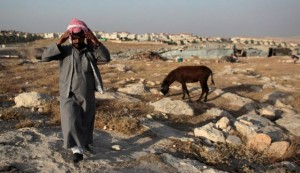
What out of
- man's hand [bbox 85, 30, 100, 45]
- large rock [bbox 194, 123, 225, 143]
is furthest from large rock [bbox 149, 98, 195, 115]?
man's hand [bbox 85, 30, 100, 45]

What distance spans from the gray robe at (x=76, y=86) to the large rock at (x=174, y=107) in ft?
12.7

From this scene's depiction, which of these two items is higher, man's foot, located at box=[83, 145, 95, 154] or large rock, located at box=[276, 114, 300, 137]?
man's foot, located at box=[83, 145, 95, 154]

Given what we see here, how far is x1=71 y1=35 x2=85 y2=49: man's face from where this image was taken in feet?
15.5

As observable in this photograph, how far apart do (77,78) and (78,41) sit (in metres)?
0.49

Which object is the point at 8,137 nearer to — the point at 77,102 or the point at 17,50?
the point at 77,102

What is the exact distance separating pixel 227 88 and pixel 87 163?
9.77m

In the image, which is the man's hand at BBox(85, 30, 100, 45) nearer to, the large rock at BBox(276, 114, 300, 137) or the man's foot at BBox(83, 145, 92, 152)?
the man's foot at BBox(83, 145, 92, 152)

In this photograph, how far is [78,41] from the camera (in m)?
4.77

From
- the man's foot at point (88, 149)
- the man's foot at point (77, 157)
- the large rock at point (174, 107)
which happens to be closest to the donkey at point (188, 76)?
the large rock at point (174, 107)

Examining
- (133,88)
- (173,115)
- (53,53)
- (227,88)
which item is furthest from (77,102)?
(227,88)

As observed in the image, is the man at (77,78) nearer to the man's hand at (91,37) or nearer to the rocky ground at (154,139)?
the man's hand at (91,37)

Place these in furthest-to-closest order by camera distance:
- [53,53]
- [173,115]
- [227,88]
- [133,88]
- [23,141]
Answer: [227,88]
[133,88]
[173,115]
[23,141]
[53,53]

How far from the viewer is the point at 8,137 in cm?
541

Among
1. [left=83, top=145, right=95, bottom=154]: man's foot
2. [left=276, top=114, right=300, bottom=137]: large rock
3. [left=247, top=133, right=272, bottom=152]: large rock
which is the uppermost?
[left=83, top=145, right=95, bottom=154]: man's foot
